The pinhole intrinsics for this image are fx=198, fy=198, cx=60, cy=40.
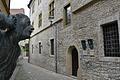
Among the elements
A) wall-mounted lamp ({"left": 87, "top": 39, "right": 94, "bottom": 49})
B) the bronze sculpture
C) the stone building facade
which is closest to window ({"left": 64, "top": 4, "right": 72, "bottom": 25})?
the stone building facade

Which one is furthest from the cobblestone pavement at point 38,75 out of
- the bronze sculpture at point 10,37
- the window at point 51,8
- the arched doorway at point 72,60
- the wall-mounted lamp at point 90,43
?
the bronze sculpture at point 10,37

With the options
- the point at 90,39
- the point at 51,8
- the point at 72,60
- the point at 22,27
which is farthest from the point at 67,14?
the point at 22,27

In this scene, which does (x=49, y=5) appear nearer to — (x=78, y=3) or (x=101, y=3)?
(x=78, y=3)

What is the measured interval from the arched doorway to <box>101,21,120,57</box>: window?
417 centimetres

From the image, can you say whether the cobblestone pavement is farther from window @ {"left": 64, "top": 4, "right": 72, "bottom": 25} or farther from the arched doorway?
window @ {"left": 64, "top": 4, "right": 72, "bottom": 25}

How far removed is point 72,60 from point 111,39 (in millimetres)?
4939

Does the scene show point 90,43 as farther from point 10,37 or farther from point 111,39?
point 10,37

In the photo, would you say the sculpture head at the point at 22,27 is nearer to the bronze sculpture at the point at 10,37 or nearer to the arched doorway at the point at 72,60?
the bronze sculpture at the point at 10,37

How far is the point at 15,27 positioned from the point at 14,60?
0.32 meters

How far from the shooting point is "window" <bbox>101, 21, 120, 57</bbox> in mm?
7535

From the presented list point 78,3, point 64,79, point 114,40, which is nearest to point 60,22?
point 78,3

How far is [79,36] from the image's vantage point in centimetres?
1050

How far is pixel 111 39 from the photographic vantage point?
7.84m

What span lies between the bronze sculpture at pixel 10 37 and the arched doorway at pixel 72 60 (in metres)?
10.3
